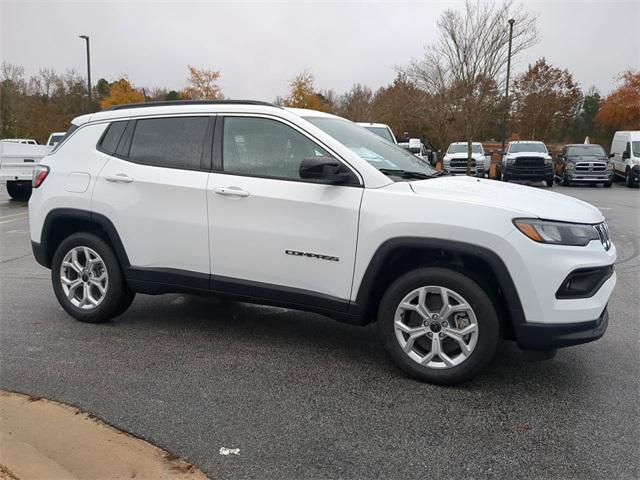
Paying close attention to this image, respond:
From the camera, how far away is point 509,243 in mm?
3406

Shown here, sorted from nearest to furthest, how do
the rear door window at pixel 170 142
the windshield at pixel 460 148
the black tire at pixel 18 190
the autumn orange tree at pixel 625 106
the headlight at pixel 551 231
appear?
the headlight at pixel 551 231
the rear door window at pixel 170 142
the black tire at pixel 18 190
the windshield at pixel 460 148
the autumn orange tree at pixel 625 106

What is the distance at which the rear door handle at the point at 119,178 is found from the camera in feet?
15.1

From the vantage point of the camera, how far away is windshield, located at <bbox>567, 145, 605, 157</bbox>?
23.1m

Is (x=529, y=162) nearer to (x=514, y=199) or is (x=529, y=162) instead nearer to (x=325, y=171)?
(x=514, y=199)

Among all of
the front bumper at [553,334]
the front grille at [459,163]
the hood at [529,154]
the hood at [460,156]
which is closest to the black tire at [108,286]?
the front bumper at [553,334]

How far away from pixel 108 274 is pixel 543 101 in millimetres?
37572

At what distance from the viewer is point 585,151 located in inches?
928

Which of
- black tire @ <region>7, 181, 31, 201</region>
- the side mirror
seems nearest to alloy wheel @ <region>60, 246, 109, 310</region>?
the side mirror

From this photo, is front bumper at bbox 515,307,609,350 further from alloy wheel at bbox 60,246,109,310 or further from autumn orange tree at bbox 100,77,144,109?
autumn orange tree at bbox 100,77,144,109

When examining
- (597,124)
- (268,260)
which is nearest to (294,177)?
(268,260)

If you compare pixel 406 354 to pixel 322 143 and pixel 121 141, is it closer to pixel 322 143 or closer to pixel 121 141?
pixel 322 143

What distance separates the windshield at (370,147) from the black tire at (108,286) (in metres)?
2.09

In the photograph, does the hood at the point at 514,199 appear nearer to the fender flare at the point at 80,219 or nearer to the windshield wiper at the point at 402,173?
the windshield wiper at the point at 402,173

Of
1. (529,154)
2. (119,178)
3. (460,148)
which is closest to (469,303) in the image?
(119,178)
